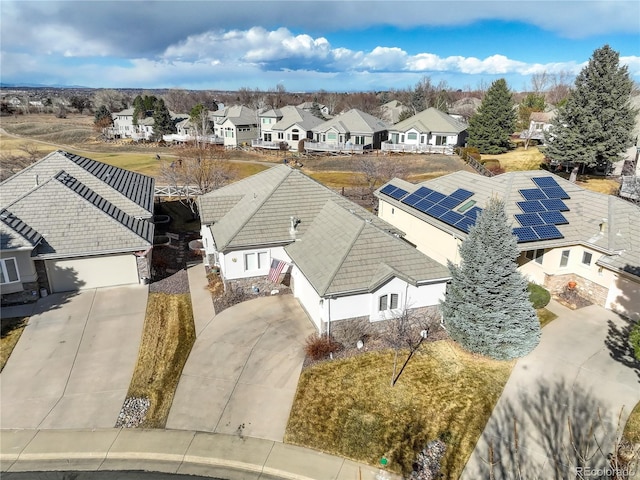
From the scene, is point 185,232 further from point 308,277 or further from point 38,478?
point 38,478

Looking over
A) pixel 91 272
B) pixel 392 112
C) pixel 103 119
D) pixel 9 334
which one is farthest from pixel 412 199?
pixel 103 119

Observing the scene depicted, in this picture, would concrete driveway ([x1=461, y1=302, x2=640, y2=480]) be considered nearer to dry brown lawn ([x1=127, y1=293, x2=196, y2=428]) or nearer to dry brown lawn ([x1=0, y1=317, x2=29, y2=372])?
dry brown lawn ([x1=127, y1=293, x2=196, y2=428])

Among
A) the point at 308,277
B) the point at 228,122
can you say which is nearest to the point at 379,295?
the point at 308,277

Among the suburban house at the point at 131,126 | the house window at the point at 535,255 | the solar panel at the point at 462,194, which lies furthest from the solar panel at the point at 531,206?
the suburban house at the point at 131,126

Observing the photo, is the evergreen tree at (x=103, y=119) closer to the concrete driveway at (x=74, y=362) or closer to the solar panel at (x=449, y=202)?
the concrete driveway at (x=74, y=362)

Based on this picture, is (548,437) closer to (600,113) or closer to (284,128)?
(600,113)

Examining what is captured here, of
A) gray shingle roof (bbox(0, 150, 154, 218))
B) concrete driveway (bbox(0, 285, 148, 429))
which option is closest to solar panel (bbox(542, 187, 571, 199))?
concrete driveway (bbox(0, 285, 148, 429))

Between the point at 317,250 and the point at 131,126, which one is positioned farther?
the point at 131,126

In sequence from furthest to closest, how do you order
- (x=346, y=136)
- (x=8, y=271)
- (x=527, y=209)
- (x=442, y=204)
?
(x=346, y=136) < (x=442, y=204) < (x=527, y=209) < (x=8, y=271)
